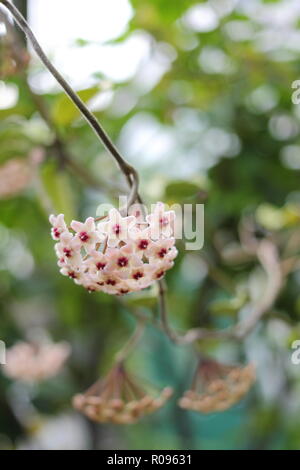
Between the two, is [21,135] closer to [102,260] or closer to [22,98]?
[22,98]

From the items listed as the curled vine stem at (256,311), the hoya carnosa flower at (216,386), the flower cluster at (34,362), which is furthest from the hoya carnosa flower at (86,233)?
the flower cluster at (34,362)

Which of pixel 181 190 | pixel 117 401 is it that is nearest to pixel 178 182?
pixel 181 190

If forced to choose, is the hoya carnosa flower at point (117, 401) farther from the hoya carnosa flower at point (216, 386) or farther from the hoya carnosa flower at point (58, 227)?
the hoya carnosa flower at point (58, 227)

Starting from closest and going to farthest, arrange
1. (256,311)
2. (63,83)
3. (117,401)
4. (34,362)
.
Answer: (63,83)
(117,401)
(256,311)
(34,362)

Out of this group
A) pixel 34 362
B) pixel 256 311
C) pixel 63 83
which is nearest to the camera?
pixel 63 83

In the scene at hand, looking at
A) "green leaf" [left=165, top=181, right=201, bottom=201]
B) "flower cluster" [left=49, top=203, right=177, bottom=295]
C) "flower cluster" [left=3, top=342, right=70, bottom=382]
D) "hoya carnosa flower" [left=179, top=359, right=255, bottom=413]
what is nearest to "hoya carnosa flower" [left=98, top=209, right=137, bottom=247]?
"flower cluster" [left=49, top=203, right=177, bottom=295]

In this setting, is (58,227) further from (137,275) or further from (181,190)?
(181,190)
